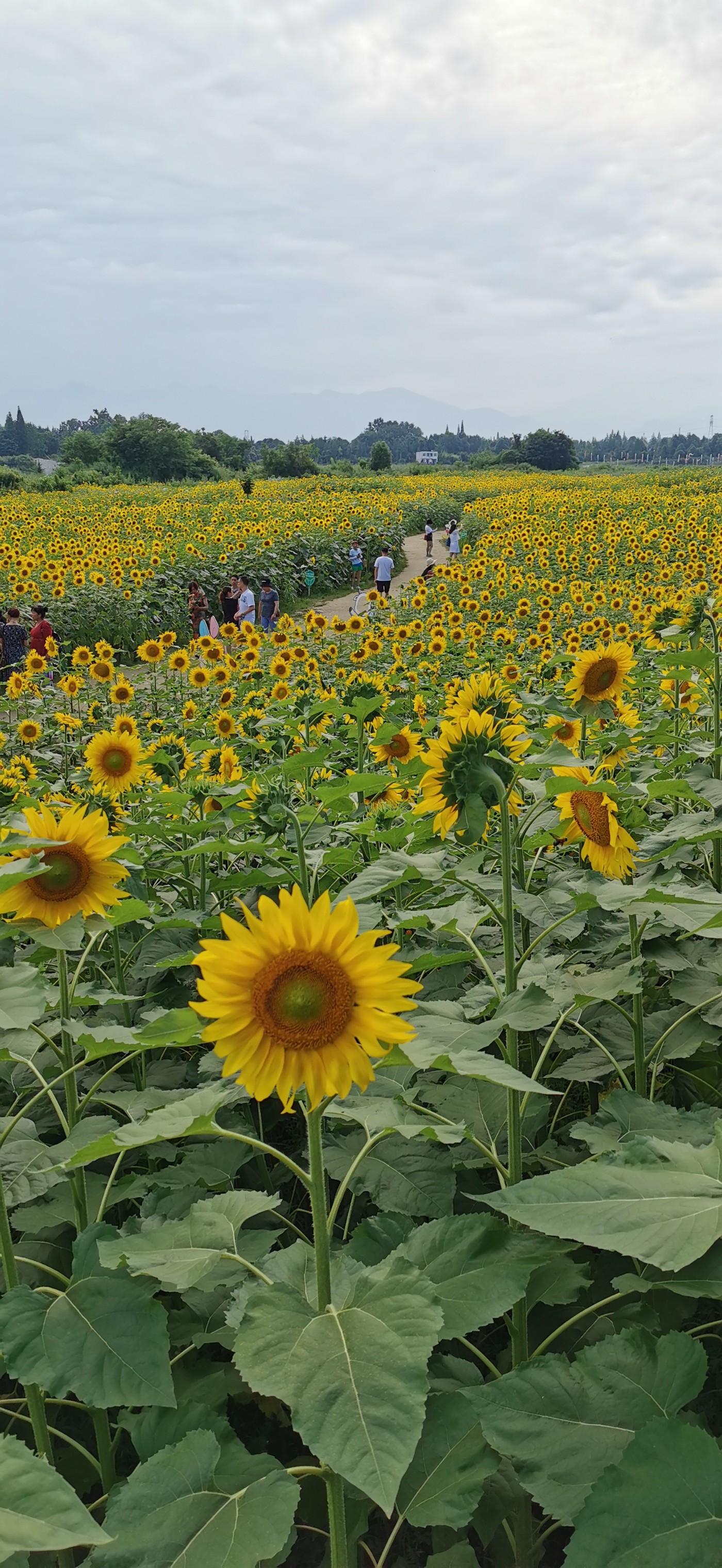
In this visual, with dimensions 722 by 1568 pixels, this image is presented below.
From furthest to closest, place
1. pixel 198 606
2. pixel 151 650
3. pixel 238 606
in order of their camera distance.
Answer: pixel 238 606 < pixel 198 606 < pixel 151 650

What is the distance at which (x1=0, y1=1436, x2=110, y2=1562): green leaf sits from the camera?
43.3 inches

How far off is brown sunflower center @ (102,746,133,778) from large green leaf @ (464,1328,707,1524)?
3.04 meters

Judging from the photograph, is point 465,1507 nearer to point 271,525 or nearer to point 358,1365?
point 358,1365

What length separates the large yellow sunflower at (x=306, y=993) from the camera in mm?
1326

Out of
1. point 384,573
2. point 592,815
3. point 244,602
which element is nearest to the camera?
point 592,815

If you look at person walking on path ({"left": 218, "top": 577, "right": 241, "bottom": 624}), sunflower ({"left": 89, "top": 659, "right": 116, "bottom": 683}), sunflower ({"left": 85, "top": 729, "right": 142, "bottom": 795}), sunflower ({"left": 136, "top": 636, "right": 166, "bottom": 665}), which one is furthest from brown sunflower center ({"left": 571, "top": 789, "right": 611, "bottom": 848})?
person walking on path ({"left": 218, "top": 577, "right": 241, "bottom": 624})

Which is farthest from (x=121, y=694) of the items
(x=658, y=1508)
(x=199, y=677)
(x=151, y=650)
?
(x=658, y=1508)

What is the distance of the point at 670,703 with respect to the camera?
4359 millimetres

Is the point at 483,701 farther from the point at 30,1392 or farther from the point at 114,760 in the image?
the point at 114,760

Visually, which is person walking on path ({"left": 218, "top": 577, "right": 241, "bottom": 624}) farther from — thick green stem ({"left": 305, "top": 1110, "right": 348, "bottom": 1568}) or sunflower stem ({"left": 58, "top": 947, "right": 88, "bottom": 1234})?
thick green stem ({"left": 305, "top": 1110, "right": 348, "bottom": 1568})

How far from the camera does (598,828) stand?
2391 millimetres

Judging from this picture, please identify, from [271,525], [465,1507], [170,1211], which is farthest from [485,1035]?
[271,525]

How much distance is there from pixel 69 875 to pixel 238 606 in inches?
572

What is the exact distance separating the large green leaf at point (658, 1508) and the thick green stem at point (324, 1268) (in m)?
0.40
